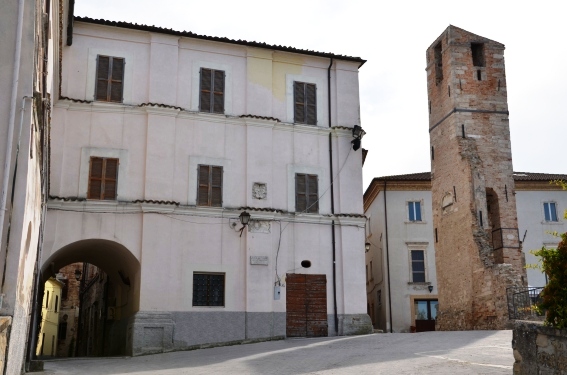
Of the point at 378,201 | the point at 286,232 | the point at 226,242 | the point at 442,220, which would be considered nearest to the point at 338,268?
the point at 286,232

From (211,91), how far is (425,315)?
2026 centimetres

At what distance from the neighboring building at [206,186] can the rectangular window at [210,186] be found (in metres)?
0.04

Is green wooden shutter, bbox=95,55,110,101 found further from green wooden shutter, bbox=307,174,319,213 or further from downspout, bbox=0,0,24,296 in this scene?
downspout, bbox=0,0,24,296

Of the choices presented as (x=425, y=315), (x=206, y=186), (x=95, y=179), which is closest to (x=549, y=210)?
(x=425, y=315)

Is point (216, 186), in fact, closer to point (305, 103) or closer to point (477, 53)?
point (305, 103)

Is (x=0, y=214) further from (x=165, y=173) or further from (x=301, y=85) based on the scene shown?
(x=301, y=85)

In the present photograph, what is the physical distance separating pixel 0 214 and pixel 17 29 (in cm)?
239

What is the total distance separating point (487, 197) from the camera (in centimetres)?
2683

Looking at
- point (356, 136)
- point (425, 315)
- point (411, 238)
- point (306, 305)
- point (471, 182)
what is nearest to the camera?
point (306, 305)

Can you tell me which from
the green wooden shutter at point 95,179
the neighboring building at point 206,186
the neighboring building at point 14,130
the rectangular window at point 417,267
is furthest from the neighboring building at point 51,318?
the neighboring building at point 14,130

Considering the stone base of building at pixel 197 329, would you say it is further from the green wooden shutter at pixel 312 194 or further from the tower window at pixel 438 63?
the tower window at pixel 438 63

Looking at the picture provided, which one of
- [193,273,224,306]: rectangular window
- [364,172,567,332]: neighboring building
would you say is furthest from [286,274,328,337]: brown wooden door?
[364,172,567,332]: neighboring building

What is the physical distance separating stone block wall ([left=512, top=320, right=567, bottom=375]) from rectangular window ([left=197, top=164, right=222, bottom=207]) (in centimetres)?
1261

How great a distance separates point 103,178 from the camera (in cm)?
2022
